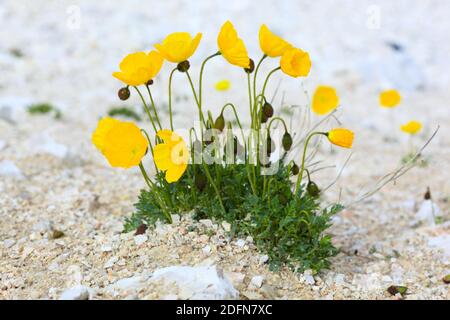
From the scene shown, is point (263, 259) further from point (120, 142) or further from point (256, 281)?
point (120, 142)

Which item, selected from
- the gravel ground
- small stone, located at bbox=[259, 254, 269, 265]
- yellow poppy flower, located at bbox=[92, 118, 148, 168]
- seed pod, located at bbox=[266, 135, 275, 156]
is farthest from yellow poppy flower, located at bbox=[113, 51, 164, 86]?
small stone, located at bbox=[259, 254, 269, 265]

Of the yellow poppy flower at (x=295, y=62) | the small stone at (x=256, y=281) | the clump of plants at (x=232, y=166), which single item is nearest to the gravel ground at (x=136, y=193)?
the small stone at (x=256, y=281)

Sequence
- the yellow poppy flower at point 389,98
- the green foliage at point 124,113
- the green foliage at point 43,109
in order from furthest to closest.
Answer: the green foliage at point 124,113 < the green foliage at point 43,109 < the yellow poppy flower at point 389,98

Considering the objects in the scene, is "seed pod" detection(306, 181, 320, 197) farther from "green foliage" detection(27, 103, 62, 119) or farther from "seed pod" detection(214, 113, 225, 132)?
"green foliage" detection(27, 103, 62, 119)

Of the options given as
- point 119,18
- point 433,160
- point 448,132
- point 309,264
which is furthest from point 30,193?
point 119,18

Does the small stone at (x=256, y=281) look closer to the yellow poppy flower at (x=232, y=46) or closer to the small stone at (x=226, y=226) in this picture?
the small stone at (x=226, y=226)

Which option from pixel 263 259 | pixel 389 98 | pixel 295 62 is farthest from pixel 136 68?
pixel 389 98
